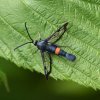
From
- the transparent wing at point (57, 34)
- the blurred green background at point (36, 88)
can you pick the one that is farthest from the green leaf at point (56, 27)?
the blurred green background at point (36, 88)

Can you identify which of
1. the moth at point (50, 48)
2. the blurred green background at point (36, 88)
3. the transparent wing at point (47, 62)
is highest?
the moth at point (50, 48)

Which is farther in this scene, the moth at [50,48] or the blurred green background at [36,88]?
the blurred green background at [36,88]

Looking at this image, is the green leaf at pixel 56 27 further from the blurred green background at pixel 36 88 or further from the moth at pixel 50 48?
the blurred green background at pixel 36 88

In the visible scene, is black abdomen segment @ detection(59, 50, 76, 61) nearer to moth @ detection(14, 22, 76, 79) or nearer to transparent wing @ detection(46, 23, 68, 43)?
moth @ detection(14, 22, 76, 79)

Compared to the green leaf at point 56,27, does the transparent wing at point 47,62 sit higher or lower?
lower

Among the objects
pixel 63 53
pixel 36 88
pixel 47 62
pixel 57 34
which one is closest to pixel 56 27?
pixel 57 34

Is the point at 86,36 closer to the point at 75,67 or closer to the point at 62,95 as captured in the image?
the point at 75,67
